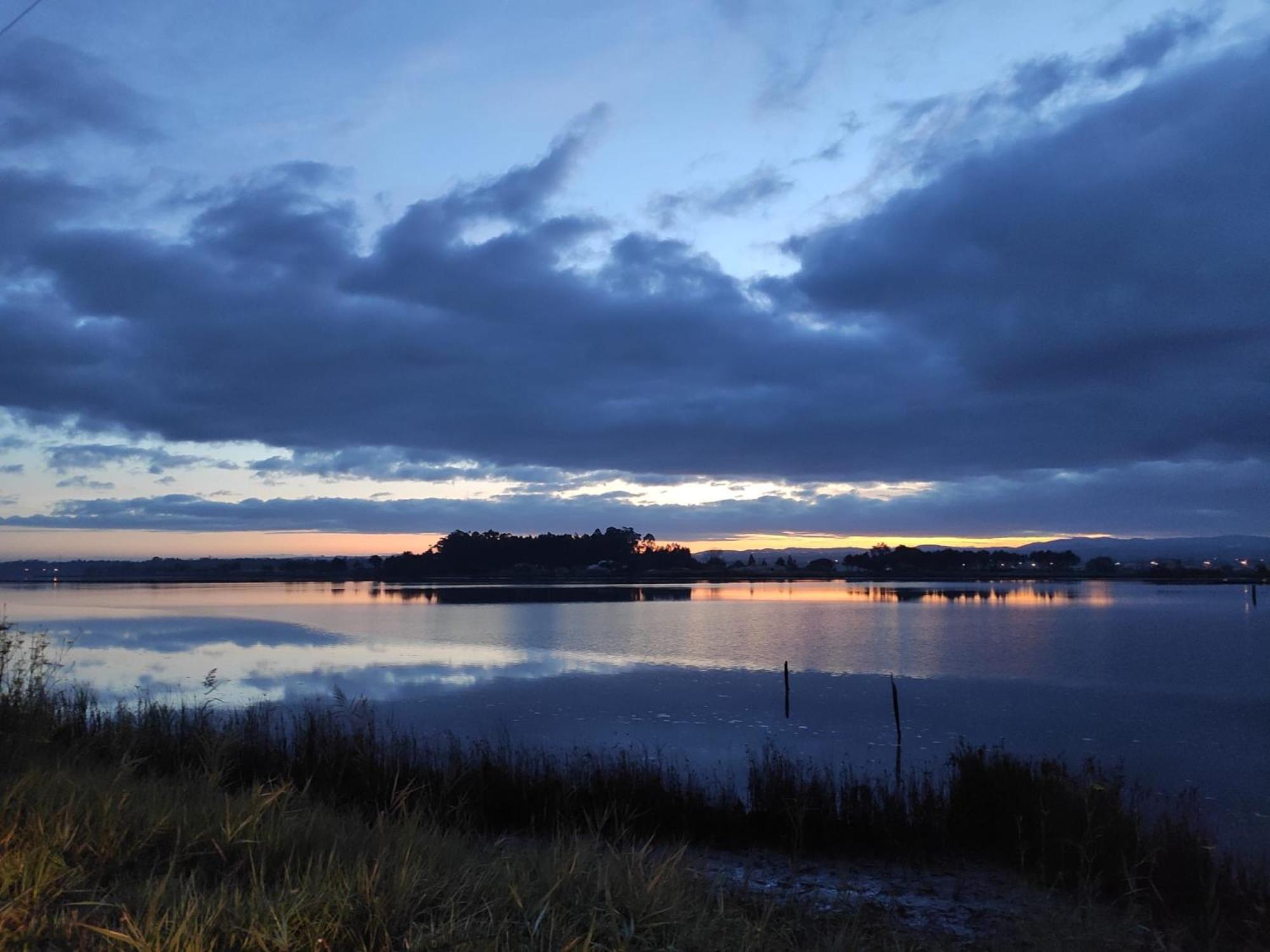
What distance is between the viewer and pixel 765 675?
3275 cm

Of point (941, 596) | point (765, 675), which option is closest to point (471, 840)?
point (765, 675)

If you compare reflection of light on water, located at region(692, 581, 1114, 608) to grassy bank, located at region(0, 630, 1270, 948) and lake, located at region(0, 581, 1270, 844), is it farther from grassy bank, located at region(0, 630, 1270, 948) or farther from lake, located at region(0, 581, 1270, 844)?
grassy bank, located at region(0, 630, 1270, 948)

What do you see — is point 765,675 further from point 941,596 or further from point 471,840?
point 941,596

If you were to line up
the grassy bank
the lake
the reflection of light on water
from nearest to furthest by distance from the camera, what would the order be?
the grassy bank < the lake < the reflection of light on water

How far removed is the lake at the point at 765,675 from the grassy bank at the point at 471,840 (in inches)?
121

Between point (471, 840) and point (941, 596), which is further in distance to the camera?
point (941, 596)

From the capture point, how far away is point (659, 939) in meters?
5.16

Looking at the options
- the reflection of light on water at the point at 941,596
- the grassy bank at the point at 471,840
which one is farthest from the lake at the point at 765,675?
the reflection of light on water at the point at 941,596

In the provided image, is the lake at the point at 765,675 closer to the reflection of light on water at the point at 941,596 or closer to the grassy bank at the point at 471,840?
the grassy bank at the point at 471,840

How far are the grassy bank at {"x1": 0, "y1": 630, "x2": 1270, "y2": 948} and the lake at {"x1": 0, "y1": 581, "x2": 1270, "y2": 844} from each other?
3.06 meters

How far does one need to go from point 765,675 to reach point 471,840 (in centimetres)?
2344

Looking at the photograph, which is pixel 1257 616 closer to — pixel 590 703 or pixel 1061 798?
pixel 590 703

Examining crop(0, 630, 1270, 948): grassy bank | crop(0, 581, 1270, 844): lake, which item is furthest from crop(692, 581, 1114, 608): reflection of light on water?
crop(0, 630, 1270, 948): grassy bank

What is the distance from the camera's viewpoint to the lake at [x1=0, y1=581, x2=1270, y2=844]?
20156 mm
